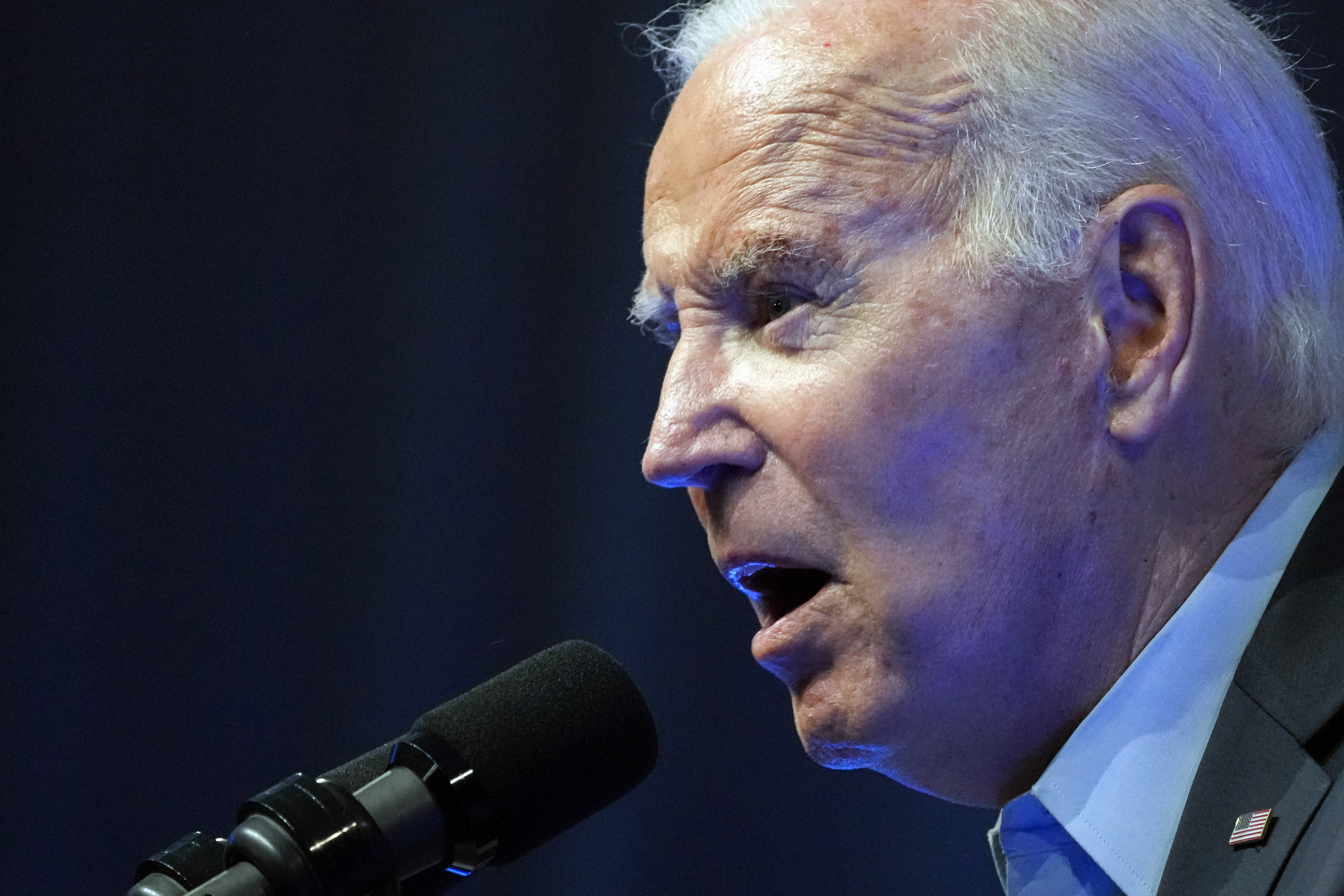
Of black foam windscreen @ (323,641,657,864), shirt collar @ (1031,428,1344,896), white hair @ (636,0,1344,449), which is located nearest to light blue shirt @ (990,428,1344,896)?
shirt collar @ (1031,428,1344,896)

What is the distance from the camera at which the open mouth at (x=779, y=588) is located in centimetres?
163

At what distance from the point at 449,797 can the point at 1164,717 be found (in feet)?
2.62

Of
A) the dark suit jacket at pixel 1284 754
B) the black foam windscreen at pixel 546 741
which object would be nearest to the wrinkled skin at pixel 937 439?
the dark suit jacket at pixel 1284 754

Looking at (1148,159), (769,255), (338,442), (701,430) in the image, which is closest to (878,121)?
(769,255)

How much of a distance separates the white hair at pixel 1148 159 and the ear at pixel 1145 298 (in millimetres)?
31

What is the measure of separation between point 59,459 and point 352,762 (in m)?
1.73

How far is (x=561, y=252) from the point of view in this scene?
2871 millimetres

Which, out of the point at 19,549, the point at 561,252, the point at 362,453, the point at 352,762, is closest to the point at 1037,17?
the point at 352,762

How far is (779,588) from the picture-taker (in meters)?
1.64

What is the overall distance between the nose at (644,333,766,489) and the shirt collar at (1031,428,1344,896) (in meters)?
0.49

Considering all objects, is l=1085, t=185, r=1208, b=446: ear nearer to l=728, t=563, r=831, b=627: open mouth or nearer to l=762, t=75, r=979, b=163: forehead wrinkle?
l=762, t=75, r=979, b=163: forehead wrinkle

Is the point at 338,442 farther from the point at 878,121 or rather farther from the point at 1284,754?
the point at 1284,754

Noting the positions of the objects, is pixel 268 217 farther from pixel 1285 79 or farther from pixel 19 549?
pixel 1285 79

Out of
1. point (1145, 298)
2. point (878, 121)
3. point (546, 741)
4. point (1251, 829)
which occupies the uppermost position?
point (878, 121)
